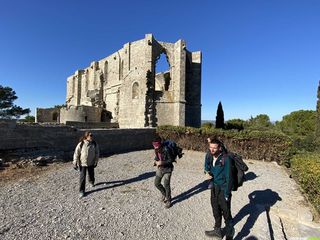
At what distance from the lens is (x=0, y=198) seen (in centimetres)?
571

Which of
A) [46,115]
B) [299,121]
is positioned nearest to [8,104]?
[46,115]

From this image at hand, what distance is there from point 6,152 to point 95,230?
677 centimetres

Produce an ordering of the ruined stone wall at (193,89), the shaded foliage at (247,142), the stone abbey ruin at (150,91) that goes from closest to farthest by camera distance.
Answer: the shaded foliage at (247,142) < the stone abbey ruin at (150,91) < the ruined stone wall at (193,89)

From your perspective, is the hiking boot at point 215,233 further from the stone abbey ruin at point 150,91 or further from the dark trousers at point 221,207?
the stone abbey ruin at point 150,91

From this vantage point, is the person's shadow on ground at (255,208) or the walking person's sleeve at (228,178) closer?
the walking person's sleeve at (228,178)

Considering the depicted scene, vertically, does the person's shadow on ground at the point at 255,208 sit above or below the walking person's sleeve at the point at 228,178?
below

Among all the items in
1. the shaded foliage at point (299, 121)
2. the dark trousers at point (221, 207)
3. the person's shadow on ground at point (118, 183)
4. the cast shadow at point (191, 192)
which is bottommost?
the cast shadow at point (191, 192)

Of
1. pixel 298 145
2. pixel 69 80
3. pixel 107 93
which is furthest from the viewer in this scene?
pixel 69 80

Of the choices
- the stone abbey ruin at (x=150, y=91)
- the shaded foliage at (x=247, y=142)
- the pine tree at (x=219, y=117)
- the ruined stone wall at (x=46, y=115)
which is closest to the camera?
the shaded foliage at (x=247, y=142)

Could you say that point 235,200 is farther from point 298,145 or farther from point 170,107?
point 170,107

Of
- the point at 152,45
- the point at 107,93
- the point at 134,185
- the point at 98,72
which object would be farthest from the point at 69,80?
the point at 134,185

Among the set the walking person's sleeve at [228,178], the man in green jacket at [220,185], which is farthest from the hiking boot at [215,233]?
the walking person's sleeve at [228,178]

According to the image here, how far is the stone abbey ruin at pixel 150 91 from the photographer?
27.0m

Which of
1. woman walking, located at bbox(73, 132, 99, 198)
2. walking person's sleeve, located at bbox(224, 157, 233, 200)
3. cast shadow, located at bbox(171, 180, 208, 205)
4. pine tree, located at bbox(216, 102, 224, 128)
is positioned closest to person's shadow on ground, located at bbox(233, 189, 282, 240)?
walking person's sleeve, located at bbox(224, 157, 233, 200)
